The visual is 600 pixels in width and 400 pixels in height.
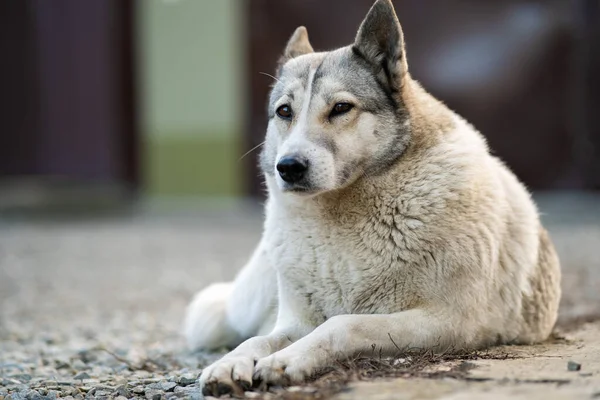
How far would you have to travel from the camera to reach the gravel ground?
3.63 meters

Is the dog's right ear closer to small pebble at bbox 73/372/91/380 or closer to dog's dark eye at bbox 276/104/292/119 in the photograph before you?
dog's dark eye at bbox 276/104/292/119

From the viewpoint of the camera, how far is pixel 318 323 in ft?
11.1

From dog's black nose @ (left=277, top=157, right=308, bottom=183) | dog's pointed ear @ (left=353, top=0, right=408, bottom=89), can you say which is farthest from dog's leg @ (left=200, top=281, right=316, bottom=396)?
dog's pointed ear @ (left=353, top=0, right=408, bottom=89)

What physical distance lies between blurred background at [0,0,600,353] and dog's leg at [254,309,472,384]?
474 centimetres

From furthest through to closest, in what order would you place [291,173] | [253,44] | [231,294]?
[253,44] < [231,294] < [291,173]

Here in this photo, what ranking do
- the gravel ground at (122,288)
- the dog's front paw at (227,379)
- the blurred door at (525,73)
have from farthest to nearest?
the blurred door at (525,73) → the gravel ground at (122,288) → the dog's front paw at (227,379)

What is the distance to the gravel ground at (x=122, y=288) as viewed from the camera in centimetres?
363

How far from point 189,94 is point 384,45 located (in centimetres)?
987

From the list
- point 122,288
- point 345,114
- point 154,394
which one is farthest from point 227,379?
point 122,288

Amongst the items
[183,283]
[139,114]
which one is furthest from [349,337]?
[139,114]

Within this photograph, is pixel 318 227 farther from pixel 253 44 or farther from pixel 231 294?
pixel 253 44

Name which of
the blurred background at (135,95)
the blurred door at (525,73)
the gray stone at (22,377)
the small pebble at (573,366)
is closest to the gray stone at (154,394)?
the gray stone at (22,377)

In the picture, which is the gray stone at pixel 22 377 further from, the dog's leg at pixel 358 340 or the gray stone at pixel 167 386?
the dog's leg at pixel 358 340

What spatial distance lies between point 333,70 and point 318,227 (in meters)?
0.68
